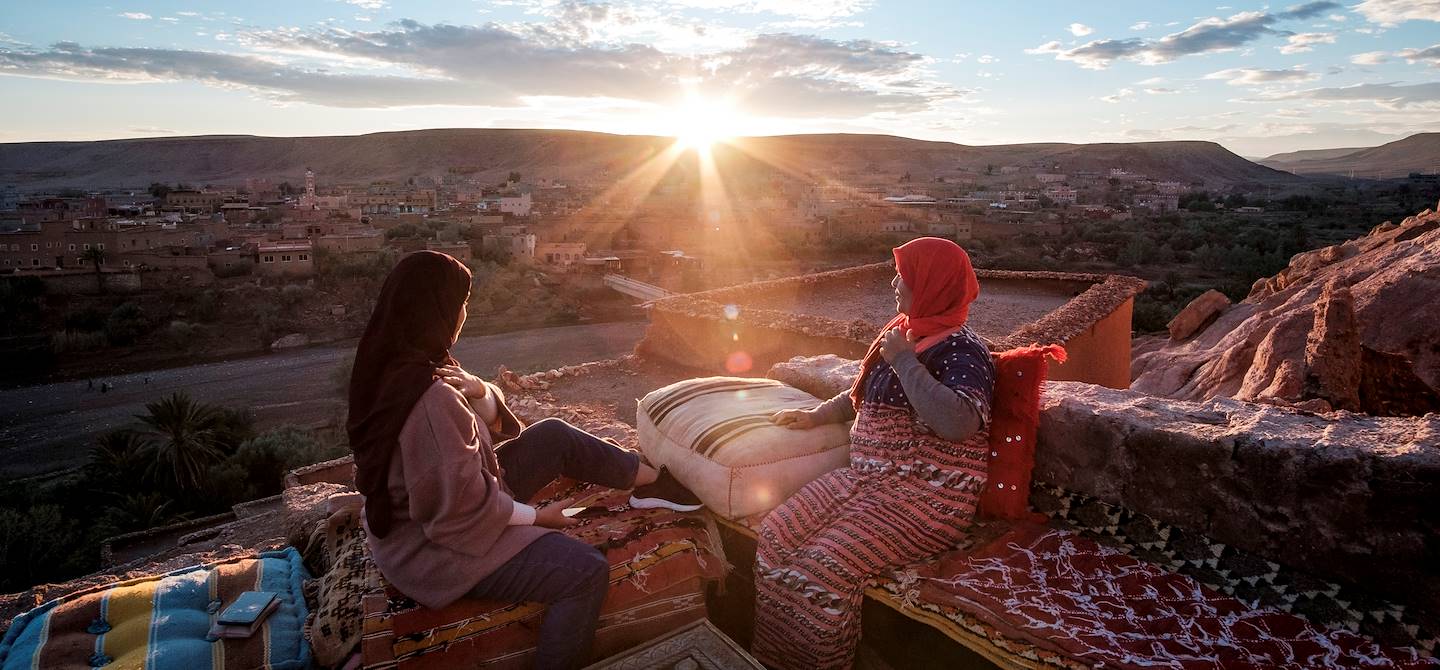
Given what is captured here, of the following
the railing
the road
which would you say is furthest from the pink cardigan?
the railing

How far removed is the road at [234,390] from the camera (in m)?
19.0

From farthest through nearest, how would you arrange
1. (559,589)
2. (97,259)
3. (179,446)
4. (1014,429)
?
(97,259), (179,446), (1014,429), (559,589)

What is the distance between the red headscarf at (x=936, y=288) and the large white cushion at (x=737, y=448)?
1.90ft

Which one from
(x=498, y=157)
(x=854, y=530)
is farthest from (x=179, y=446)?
A: (x=498, y=157)

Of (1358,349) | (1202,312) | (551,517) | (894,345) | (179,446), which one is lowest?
(179,446)

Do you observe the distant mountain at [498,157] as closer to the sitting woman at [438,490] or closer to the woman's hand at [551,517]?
the woman's hand at [551,517]

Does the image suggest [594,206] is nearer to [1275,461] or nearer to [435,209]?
[435,209]

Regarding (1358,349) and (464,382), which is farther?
(1358,349)

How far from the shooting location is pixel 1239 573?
2.38 m

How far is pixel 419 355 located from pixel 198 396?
23644mm

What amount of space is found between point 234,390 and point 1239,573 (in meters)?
24.9

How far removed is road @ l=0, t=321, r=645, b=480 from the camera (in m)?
19.0

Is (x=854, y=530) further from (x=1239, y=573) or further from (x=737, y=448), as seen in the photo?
(x=1239, y=573)

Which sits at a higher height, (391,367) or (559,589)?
(391,367)
